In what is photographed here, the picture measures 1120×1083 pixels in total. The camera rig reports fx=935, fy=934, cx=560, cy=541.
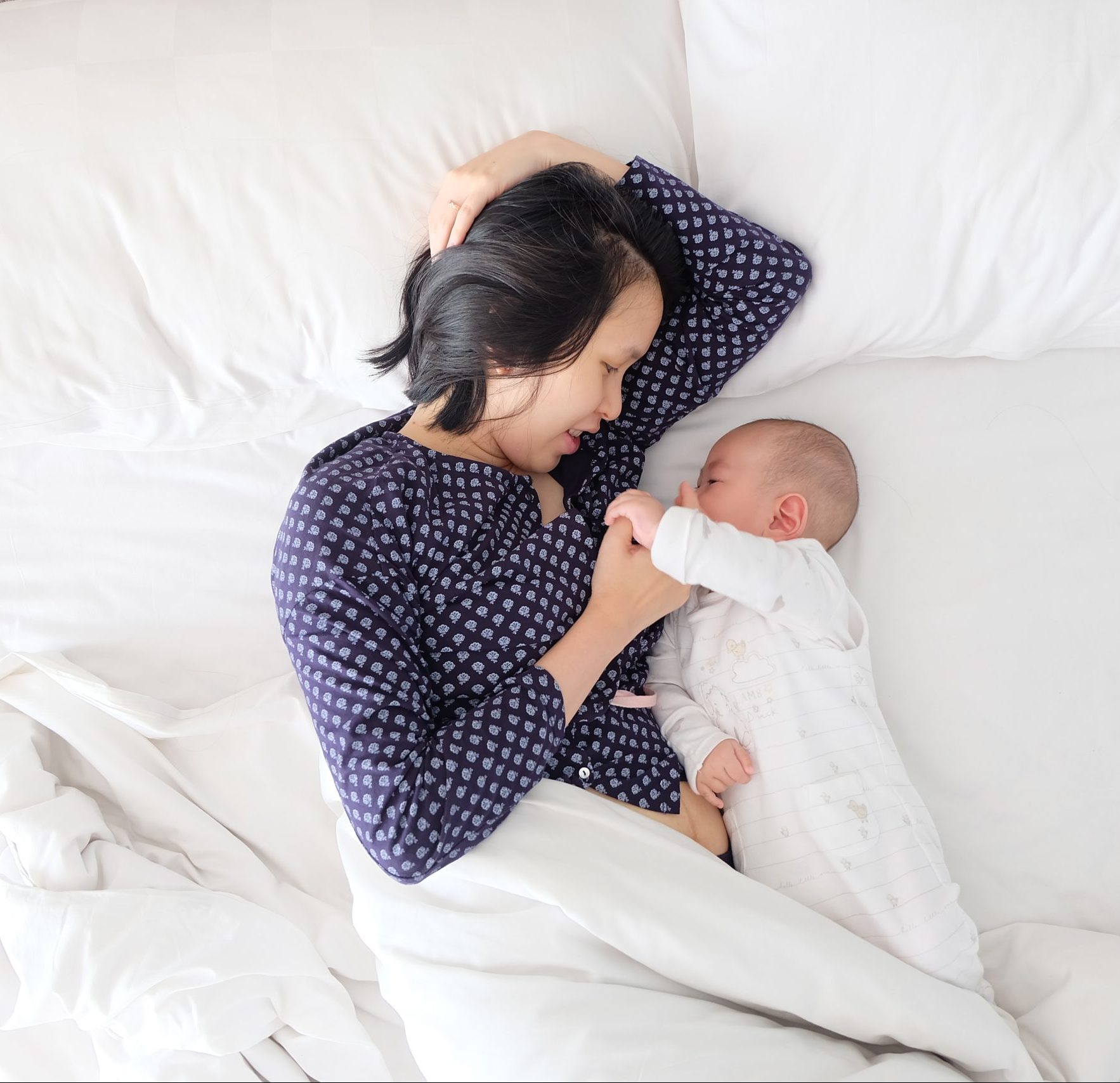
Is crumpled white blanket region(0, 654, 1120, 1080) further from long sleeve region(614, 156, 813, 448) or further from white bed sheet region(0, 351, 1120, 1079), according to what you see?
long sleeve region(614, 156, 813, 448)

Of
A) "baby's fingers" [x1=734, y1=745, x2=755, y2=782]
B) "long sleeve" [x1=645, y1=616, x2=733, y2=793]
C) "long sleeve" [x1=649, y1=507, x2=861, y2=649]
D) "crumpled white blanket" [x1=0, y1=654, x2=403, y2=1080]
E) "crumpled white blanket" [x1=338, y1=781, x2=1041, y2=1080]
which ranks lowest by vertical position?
"crumpled white blanket" [x1=0, y1=654, x2=403, y2=1080]

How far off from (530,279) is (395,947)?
765 millimetres

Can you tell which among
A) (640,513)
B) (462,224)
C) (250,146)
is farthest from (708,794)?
(250,146)

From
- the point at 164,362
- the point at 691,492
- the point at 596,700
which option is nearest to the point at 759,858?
the point at 596,700

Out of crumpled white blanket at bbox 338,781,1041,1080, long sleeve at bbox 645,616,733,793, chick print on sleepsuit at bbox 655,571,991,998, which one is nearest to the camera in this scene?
crumpled white blanket at bbox 338,781,1041,1080

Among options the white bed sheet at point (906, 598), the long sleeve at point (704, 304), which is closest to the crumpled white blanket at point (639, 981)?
the white bed sheet at point (906, 598)

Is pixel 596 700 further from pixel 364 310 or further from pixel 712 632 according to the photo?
pixel 364 310

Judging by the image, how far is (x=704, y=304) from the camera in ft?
4.28

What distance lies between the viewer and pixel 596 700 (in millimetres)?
1196

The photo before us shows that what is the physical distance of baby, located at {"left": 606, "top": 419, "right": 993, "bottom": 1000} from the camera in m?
1.08

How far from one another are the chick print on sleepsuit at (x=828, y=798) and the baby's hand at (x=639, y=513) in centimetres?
17

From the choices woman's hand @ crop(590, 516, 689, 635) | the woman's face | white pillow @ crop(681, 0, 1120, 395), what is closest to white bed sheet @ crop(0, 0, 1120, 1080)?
white pillow @ crop(681, 0, 1120, 395)

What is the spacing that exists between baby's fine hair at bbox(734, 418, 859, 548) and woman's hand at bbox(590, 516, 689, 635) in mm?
202

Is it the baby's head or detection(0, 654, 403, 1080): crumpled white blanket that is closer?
detection(0, 654, 403, 1080): crumpled white blanket
